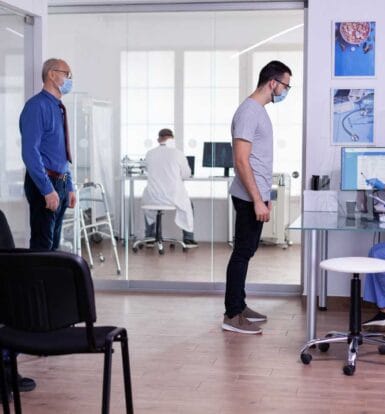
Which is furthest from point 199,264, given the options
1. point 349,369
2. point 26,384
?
point 26,384

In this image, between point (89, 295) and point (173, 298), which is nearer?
point (89, 295)

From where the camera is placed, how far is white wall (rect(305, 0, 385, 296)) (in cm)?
635

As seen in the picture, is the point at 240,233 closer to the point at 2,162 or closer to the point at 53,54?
the point at 2,162

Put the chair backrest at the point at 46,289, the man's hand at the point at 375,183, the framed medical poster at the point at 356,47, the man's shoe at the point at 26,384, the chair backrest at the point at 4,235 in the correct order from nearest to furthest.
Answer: the chair backrest at the point at 46,289, the chair backrest at the point at 4,235, the man's shoe at the point at 26,384, the man's hand at the point at 375,183, the framed medical poster at the point at 356,47

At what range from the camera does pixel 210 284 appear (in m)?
6.98

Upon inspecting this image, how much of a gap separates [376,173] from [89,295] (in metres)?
3.29

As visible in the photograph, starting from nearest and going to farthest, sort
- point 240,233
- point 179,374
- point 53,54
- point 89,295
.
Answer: point 89,295 → point 179,374 → point 240,233 → point 53,54

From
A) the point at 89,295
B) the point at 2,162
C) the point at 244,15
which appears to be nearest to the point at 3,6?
the point at 2,162

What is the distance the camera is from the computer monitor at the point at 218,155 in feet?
22.7

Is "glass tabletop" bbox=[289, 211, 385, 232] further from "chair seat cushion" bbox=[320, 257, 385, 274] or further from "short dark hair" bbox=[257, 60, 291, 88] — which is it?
"short dark hair" bbox=[257, 60, 291, 88]

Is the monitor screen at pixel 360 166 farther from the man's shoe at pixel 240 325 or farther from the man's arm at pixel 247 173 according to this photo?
the man's shoe at pixel 240 325

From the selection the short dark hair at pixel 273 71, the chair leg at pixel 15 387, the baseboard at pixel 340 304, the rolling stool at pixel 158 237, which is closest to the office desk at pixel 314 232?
the short dark hair at pixel 273 71

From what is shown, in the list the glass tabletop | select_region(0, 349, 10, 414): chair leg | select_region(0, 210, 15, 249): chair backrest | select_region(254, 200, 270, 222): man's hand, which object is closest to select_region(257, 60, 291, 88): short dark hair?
select_region(254, 200, 270, 222): man's hand

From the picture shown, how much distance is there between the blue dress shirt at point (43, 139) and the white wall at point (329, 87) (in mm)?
2043
